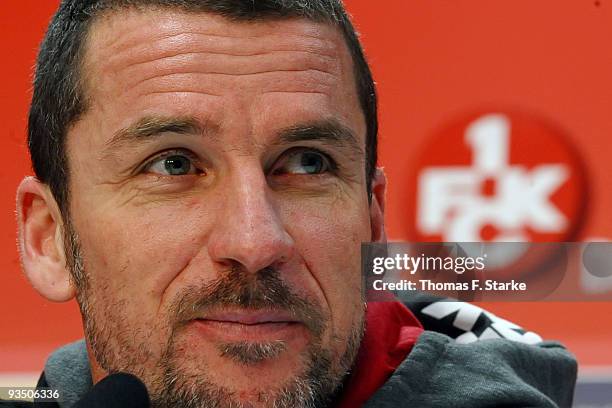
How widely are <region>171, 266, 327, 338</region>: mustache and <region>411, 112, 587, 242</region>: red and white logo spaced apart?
609 mm

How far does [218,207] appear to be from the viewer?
1.12 metres

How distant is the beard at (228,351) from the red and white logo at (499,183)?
1.66ft

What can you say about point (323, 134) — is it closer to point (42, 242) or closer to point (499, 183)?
point (42, 242)

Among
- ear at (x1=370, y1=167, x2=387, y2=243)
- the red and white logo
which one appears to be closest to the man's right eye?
ear at (x1=370, y1=167, x2=387, y2=243)

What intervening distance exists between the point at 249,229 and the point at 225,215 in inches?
1.9

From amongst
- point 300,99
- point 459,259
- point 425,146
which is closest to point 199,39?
point 300,99

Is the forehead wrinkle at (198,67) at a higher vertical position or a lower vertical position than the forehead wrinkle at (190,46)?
lower

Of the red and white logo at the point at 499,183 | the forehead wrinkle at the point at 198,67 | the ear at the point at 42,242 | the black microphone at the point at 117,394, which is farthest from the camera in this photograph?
the red and white logo at the point at 499,183

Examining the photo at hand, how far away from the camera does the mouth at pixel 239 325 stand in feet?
3.58

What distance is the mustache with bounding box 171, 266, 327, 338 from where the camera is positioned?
1080 mm

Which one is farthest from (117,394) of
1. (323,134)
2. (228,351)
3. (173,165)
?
(323,134)

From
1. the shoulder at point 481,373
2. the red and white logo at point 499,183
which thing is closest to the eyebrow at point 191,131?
the shoulder at point 481,373

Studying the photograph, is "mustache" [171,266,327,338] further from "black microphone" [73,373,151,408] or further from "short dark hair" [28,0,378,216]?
"short dark hair" [28,0,378,216]

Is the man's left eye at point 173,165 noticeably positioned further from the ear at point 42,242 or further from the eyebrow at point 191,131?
the ear at point 42,242
